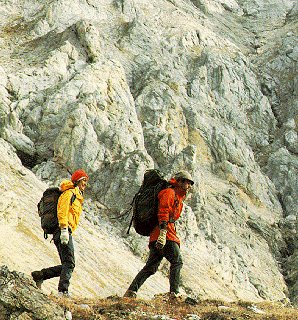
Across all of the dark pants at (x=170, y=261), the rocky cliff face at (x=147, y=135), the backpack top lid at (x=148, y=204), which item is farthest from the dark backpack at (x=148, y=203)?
the rocky cliff face at (x=147, y=135)

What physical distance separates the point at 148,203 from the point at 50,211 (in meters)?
2.15

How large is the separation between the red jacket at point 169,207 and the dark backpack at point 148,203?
165 mm

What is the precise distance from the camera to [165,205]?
1056cm

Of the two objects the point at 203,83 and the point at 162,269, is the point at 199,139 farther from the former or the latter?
the point at 162,269

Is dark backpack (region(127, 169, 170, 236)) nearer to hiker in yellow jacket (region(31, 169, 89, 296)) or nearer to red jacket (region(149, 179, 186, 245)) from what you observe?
red jacket (region(149, 179, 186, 245))

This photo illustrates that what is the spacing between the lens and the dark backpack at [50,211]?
10.4 m

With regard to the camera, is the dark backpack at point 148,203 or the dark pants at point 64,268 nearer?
the dark pants at point 64,268

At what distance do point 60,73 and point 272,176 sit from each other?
21.7 metres

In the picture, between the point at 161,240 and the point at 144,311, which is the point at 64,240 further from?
the point at 144,311

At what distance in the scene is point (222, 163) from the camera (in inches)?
1714

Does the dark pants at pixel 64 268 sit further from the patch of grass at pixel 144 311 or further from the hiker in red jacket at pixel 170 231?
the hiker in red jacket at pixel 170 231

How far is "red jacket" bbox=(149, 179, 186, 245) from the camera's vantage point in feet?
34.6

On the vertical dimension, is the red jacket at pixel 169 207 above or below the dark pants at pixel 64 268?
above

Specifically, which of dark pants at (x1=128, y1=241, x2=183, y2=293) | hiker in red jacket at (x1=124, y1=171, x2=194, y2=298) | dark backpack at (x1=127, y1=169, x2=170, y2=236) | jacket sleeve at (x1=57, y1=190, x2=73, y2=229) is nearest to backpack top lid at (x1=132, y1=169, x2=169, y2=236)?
dark backpack at (x1=127, y1=169, x2=170, y2=236)
